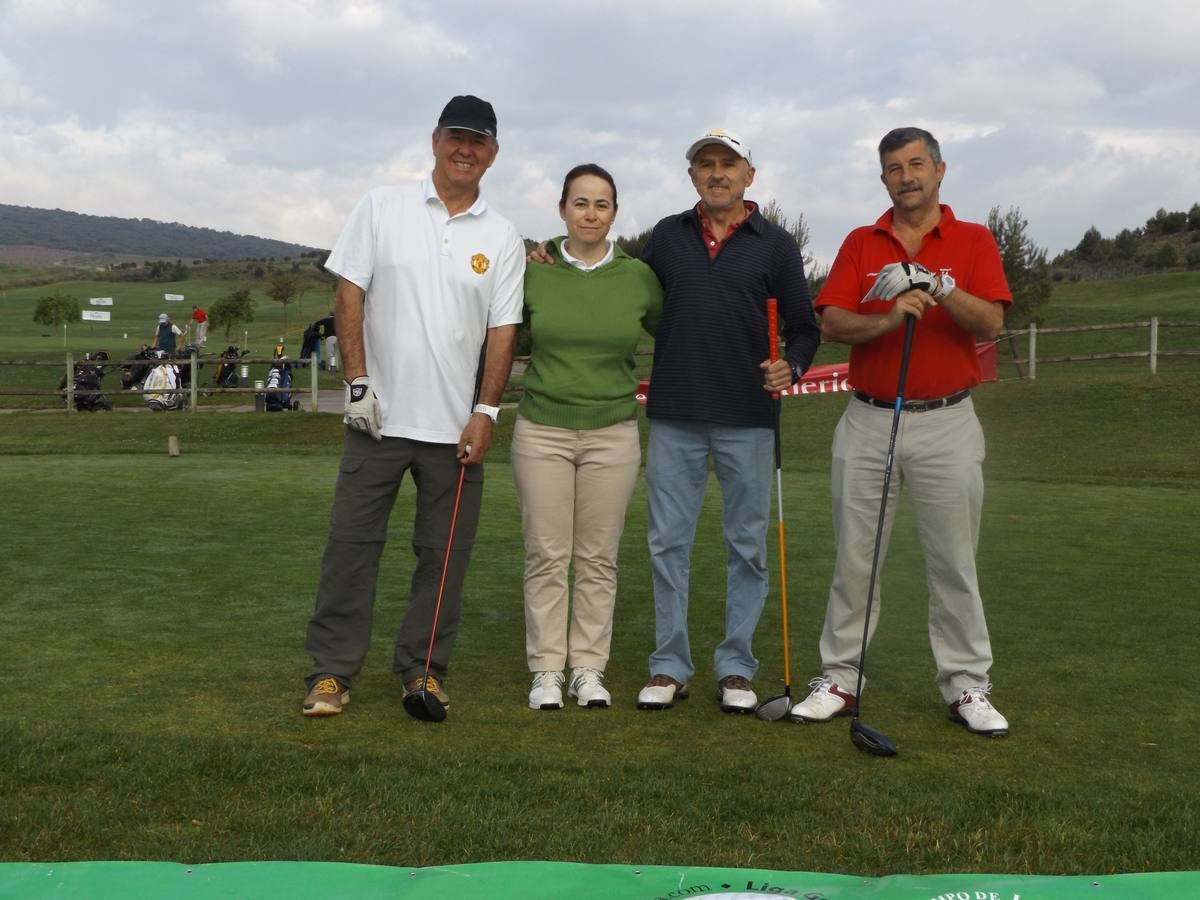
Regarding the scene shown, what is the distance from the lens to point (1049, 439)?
16922 mm

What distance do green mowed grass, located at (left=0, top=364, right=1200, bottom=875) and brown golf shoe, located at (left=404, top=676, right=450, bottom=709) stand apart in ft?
0.29

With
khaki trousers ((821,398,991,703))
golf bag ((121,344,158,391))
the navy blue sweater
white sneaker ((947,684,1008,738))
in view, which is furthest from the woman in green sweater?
golf bag ((121,344,158,391))

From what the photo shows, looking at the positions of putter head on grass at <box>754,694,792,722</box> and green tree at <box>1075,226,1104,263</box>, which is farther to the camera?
green tree at <box>1075,226,1104,263</box>

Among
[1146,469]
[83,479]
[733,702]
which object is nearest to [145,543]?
[83,479]

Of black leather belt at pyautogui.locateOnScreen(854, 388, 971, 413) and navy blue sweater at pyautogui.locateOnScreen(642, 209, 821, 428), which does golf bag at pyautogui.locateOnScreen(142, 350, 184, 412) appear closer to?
navy blue sweater at pyautogui.locateOnScreen(642, 209, 821, 428)

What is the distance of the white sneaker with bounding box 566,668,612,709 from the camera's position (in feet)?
14.8

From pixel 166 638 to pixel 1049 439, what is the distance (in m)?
13.7

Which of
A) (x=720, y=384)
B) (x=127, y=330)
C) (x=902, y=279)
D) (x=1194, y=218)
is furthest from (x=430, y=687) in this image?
(x=1194, y=218)

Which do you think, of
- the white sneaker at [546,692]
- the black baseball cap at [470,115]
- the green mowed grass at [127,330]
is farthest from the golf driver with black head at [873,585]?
the green mowed grass at [127,330]

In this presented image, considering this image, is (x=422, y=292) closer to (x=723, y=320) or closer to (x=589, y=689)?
(x=723, y=320)

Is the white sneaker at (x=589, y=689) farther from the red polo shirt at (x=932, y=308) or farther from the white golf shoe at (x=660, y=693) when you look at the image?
the red polo shirt at (x=932, y=308)

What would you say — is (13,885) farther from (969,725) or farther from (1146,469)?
(1146,469)

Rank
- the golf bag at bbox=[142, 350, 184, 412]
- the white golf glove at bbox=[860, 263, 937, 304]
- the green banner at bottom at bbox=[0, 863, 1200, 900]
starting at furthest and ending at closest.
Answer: the golf bag at bbox=[142, 350, 184, 412]
the white golf glove at bbox=[860, 263, 937, 304]
the green banner at bottom at bbox=[0, 863, 1200, 900]

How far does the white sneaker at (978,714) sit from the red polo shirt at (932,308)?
3.06 feet
